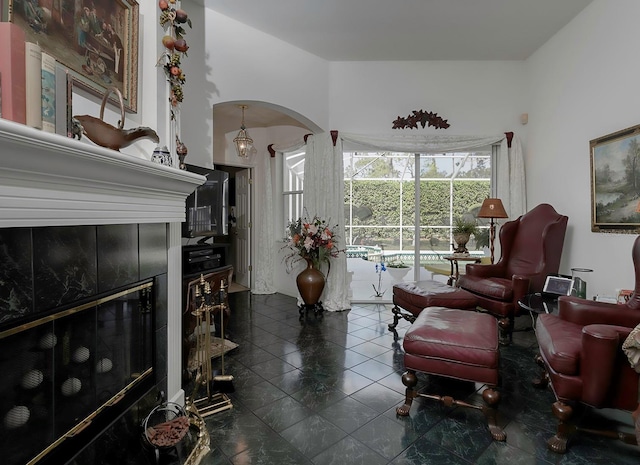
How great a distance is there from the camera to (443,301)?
3189 mm

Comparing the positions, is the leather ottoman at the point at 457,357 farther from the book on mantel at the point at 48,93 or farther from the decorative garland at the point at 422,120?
the decorative garland at the point at 422,120

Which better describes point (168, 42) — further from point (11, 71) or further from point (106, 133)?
point (11, 71)

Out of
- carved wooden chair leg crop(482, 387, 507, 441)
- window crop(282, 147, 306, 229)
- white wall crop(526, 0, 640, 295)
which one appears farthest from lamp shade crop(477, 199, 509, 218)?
carved wooden chair leg crop(482, 387, 507, 441)

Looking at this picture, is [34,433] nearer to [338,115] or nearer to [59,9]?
[59,9]

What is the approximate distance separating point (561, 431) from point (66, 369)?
240 centimetres

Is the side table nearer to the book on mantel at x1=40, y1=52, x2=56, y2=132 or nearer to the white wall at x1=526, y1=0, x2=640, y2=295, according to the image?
the white wall at x1=526, y1=0, x2=640, y2=295

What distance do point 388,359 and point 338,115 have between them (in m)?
3.18

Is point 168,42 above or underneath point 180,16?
underneath

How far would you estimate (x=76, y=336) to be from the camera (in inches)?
55.9

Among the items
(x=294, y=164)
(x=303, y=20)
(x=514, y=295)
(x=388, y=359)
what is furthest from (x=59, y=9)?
(x=294, y=164)

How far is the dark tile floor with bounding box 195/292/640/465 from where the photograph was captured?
1.76 metres

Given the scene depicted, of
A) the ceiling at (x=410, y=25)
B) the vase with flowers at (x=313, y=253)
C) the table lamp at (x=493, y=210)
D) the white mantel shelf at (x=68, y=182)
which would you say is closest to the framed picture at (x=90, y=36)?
the white mantel shelf at (x=68, y=182)

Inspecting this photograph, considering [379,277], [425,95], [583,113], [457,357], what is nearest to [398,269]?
[379,277]

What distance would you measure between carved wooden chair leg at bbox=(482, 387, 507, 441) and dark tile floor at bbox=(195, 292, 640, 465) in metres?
0.04
